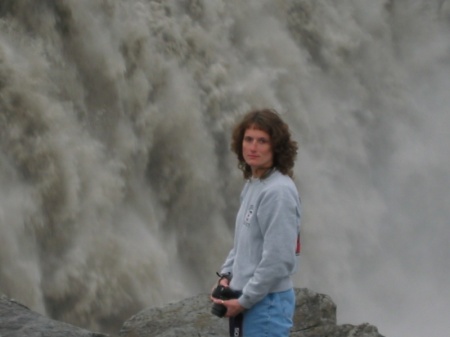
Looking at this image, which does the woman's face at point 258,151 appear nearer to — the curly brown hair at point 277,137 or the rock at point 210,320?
the curly brown hair at point 277,137

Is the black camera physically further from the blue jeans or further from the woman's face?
the woman's face

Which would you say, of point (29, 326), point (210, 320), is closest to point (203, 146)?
point (210, 320)

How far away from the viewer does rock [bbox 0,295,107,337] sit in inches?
165

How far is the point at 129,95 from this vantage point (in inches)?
326

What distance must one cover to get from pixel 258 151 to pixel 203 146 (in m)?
5.57

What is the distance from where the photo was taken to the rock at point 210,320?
5969 millimetres

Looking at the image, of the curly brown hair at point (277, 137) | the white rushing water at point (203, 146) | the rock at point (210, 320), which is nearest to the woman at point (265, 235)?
the curly brown hair at point (277, 137)

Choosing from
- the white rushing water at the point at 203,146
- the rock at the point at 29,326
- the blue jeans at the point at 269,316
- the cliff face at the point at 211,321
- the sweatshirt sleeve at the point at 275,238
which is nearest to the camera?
the sweatshirt sleeve at the point at 275,238

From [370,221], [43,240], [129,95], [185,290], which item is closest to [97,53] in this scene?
[129,95]

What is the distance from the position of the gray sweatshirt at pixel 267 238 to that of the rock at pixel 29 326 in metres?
1.25

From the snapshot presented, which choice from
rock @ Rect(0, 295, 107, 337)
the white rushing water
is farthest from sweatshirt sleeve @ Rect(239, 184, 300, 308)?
the white rushing water

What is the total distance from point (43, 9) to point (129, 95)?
1.09 m

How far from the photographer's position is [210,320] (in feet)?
19.4

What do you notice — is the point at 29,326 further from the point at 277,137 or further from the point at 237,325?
the point at 277,137
